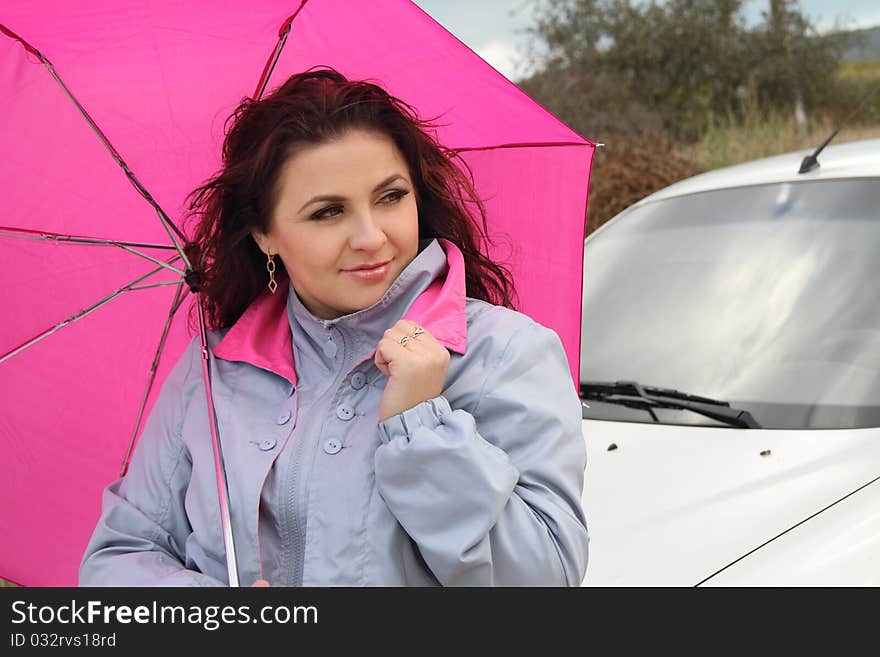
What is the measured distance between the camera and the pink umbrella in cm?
228

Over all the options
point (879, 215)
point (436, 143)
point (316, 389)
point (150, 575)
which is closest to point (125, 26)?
point (436, 143)

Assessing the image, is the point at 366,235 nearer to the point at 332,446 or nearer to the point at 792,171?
the point at 332,446

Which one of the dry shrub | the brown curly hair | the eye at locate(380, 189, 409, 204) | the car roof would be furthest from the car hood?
the dry shrub

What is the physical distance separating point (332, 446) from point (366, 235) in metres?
0.38

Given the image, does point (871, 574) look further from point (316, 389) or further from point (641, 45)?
point (641, 45)

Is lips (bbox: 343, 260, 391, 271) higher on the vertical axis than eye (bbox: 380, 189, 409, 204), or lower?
lower

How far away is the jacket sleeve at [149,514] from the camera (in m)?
2.07

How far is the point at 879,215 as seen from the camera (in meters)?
3.12

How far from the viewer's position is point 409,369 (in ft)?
6.06

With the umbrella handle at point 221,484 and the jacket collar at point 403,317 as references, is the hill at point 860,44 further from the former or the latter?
the umbrella handle at point 221,484

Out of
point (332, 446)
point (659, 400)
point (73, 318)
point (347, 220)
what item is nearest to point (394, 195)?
point (347, 220)

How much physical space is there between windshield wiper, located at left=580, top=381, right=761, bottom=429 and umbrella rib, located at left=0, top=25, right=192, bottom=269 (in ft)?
4.02

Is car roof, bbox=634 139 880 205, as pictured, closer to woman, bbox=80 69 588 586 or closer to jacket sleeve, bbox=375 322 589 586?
woman, bbox=80 69 588 586

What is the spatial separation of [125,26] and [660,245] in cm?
183
